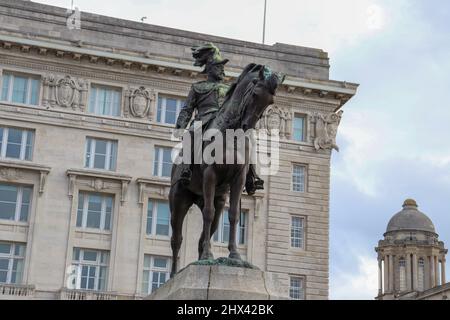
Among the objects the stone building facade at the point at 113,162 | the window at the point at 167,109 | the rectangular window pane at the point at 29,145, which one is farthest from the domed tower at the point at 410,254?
the rectangular window pane at the point at 29,145

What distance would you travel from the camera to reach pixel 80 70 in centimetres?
4825

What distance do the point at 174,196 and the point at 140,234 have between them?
102 feet

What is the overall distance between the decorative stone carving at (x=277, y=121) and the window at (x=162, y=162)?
5657 millimetres

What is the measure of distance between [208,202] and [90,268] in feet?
105

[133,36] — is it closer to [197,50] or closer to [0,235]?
[0,235]

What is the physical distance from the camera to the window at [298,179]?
51.3 metres

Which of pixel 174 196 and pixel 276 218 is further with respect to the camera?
pixel 276 218

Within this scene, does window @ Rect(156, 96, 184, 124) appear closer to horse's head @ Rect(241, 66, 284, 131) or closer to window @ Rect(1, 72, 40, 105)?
window @ Rect(1, 72, 40, 105)

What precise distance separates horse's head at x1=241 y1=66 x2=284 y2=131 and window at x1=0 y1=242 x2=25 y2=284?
3252cm

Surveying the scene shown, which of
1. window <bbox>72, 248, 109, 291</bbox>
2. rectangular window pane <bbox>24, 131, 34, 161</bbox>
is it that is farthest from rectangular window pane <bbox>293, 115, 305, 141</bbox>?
rectangular window pane <bbox>24, 131, 34, 161</bbox>

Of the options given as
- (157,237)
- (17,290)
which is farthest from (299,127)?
(17,290)

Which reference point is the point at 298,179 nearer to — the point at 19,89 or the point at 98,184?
the point at 98,184

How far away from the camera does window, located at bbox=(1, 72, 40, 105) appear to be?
47.2 meters
